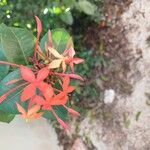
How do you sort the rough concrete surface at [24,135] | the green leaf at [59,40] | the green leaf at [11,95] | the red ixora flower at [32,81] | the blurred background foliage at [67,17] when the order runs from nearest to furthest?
the red ixora flower at [32,81] → the green leaf at [11,95] → the green leaf at [59,40] → the blurred background foliage at [67,17] → the rough concrete surface at [24,135]

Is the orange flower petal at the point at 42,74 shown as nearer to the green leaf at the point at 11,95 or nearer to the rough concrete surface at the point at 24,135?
the green leaf at the point at 11,95

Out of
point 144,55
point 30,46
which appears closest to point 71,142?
point 144,55

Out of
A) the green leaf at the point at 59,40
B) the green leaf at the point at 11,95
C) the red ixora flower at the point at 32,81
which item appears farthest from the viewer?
the green leaf at the point at 59,40

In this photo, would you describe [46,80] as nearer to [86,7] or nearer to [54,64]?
[54,64]

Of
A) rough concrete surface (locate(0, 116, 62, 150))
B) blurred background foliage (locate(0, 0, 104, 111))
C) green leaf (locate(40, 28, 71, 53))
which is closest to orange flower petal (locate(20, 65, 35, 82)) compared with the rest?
green leaf (locate(40, 28, 71, 53))

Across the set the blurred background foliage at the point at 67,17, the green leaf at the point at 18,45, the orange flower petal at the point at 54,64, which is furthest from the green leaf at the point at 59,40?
the blurred background foliage at the point at 67,17

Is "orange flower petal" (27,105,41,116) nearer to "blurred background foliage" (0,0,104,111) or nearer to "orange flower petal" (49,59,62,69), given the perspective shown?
"orange flower petal" (49,59,62,69)

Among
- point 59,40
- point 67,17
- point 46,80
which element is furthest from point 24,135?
point 46,80
